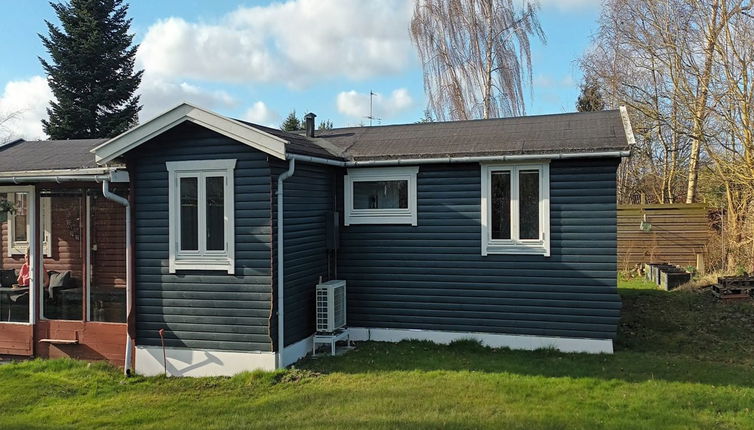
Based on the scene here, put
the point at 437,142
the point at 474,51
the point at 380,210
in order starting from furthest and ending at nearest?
the point at 474,51
the point at 437,142
the point at 380,210

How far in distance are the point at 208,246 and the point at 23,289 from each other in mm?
3228

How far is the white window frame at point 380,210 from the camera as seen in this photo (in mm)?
8836

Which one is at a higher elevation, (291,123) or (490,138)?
(291,123)

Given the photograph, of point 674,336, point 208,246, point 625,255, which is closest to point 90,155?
point 208,246

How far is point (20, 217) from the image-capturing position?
862 cm

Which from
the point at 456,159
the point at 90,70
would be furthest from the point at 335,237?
the point at 90,70

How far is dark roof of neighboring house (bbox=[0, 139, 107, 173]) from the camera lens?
28.0 feet

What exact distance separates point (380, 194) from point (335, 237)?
1.01 meters

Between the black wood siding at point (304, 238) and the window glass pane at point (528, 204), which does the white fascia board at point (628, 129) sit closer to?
the window glass pane at point (528, 204)

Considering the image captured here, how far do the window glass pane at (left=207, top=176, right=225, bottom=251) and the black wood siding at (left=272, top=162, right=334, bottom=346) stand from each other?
2.45ft

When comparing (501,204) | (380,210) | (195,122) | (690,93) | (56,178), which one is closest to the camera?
(195,122)

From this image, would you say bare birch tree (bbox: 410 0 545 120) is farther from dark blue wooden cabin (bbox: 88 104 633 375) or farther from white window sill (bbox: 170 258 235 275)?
white window sill (bbox: 170 258 235 275)

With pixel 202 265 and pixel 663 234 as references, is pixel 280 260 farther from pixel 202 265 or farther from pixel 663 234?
pixel 663 234

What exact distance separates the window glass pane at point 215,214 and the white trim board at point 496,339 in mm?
2649
